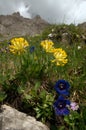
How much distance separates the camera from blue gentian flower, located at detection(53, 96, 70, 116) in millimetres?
4766

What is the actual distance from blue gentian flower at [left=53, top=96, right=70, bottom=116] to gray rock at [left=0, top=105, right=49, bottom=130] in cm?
30

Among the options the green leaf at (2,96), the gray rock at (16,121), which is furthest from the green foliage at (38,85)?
the gray rock at (16,121)

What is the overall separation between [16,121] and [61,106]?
0.56 m

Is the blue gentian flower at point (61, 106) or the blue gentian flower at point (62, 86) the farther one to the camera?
the blue gentian flower at point (62, 86)

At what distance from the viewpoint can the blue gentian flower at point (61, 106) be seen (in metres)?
A: 4.77

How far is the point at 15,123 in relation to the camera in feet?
16.1

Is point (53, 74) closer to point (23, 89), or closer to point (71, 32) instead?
point (23, 89)

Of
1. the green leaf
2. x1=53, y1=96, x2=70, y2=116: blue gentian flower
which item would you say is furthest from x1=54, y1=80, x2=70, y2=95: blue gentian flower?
the green leaf

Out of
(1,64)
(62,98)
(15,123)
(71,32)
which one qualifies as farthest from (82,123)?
(71,32)

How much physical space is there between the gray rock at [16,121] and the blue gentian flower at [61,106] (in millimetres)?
302

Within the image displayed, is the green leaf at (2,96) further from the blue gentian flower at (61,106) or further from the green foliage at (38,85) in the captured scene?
the blue gentian flower at (61,106)

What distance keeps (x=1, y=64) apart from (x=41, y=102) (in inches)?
46.5

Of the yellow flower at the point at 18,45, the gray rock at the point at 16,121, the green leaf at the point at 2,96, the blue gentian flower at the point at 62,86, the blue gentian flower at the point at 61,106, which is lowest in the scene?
the gray rock at the point at 16,121

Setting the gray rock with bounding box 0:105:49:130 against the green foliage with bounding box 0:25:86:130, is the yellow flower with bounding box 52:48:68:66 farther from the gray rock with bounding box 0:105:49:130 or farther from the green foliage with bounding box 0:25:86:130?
the gray rock with bounding box 0:105:49:130
